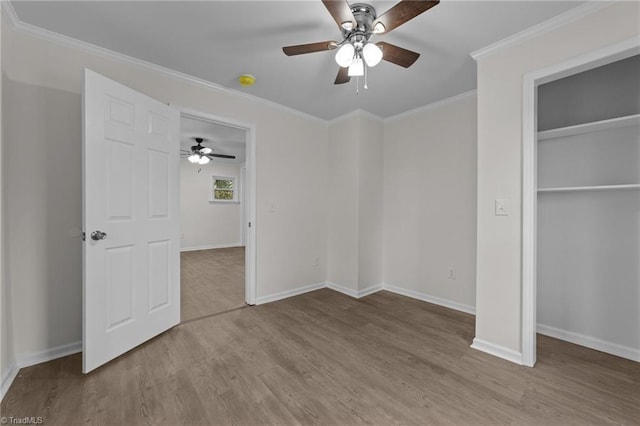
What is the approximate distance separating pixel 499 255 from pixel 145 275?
2.91 meters

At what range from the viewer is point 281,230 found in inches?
137

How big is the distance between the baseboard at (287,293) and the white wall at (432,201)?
1.01m

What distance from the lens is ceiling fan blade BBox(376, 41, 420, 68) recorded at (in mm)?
1786

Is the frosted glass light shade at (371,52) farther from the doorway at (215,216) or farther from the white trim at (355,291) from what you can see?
the white trim at (355,291)

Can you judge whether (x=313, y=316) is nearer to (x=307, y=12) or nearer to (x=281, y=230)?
(x=281, y=230)

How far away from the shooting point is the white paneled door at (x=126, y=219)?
188 cm

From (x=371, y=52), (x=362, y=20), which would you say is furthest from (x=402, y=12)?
(x=362, y=20)

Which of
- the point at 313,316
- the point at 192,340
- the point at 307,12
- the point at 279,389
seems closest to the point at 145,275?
the point at 192,340

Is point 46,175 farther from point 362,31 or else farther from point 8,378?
point 362,31

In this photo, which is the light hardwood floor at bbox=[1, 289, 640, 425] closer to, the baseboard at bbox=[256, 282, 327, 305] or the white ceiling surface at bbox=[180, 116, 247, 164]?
the baseboard at bbox=[256, 282, 327, 305]

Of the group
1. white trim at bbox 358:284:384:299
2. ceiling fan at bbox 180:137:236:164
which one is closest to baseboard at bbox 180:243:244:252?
ceiling fan at bbox 180:137:236:164

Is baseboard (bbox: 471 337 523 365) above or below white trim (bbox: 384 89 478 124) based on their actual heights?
below

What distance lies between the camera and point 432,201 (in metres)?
3.37

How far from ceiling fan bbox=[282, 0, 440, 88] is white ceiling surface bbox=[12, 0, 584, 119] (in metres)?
0.15
